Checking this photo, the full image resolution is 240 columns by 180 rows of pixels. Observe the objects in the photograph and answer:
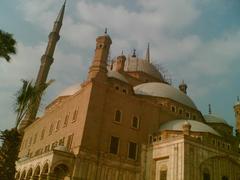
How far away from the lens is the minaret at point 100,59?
23.7 m

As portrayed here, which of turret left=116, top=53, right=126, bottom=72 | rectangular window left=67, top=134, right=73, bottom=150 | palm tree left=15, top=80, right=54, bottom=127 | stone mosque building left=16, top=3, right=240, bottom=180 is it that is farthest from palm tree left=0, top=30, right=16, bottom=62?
turret left=116, top=53, right=126, bottom=72

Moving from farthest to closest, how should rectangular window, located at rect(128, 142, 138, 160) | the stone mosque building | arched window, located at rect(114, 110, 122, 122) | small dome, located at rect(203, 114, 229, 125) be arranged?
small dome, located at rect(203, 114, 229, 125), arched window, located at rect(114, 110, 122, 122), rectangular window, located at rect(128, 142, 138, 160), the stone mosque building

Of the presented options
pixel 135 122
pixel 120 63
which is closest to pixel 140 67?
pixel 120 63

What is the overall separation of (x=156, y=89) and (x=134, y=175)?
31.5 feet

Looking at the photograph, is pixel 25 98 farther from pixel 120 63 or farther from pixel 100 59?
pixel 120 63

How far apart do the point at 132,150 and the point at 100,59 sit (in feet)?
24.7

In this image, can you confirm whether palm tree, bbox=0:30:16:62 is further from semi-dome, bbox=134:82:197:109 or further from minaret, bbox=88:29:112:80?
semi-dome, bbox=134:82:197:109

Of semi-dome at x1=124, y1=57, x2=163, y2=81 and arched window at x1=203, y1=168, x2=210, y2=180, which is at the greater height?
semi-dome at x1=124, y1=57, x2=163, y2=81

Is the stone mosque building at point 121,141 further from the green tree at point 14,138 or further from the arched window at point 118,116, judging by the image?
the green tree at point 14,138

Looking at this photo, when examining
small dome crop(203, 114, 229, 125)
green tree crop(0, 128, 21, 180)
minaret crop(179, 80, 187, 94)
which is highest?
minaret crop(179, 80, 187, 94)

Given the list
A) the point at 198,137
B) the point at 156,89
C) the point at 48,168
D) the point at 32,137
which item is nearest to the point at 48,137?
the point at 32,137

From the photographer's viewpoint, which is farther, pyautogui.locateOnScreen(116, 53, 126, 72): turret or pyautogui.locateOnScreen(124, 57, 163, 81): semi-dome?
pyautogui.locateOnScreen(124, 57, 163, 81): semi-dome

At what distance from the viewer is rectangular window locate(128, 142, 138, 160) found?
22.3 m

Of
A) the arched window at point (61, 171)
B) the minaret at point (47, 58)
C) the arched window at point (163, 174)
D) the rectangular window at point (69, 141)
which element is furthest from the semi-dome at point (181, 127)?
the minaret at point (47, 58)
